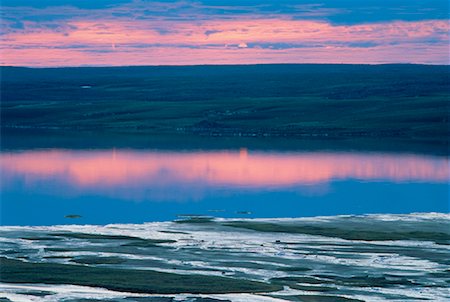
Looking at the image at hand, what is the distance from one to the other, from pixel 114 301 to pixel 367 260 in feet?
22.7

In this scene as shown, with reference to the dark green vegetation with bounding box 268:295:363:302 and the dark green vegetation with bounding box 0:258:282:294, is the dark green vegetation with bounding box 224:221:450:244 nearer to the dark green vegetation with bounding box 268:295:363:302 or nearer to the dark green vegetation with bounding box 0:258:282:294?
the dark green vegetation with bounding box 0:258:282:294

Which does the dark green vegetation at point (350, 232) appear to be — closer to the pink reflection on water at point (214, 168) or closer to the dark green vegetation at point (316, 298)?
the dark green vegetation at point (316, 298)

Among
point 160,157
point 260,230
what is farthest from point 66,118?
point 260,230

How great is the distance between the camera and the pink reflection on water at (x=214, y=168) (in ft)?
146

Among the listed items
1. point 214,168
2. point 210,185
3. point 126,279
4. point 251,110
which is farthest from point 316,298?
point 251,110

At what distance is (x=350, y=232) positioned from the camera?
28.2 m

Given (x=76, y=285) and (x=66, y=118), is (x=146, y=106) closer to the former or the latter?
(x=66, y=118)

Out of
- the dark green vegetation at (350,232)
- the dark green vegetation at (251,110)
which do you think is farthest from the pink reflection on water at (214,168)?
the dark green vegetation at (350,232)

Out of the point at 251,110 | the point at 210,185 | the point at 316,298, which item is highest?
the point at 251,110

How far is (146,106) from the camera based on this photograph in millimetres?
102562

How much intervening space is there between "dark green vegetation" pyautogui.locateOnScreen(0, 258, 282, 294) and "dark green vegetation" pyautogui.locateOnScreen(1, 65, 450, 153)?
146ft

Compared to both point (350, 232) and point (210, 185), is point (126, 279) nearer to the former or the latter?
point (350, 232)

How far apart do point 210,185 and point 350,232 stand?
14741mm

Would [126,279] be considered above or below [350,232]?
below
